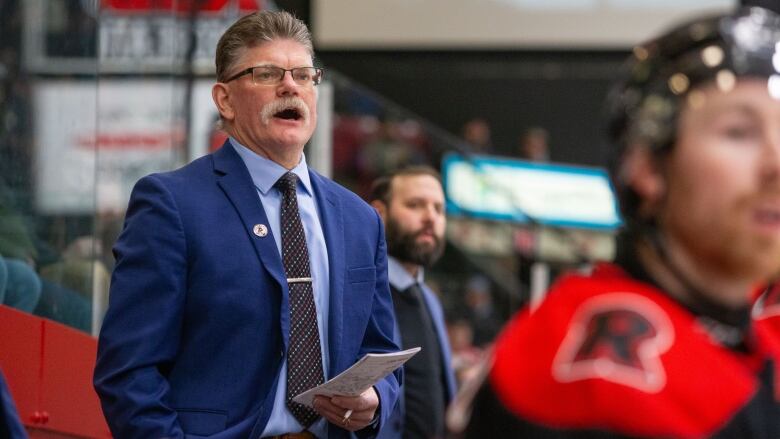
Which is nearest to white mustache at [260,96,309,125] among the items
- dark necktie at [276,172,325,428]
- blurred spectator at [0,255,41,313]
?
dark necktie at [276,172,325,428]

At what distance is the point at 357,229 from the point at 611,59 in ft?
45.0

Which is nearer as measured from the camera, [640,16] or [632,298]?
[632,298]

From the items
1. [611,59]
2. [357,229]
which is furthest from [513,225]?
→ [357,229]

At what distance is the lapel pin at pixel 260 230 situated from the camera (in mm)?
3164

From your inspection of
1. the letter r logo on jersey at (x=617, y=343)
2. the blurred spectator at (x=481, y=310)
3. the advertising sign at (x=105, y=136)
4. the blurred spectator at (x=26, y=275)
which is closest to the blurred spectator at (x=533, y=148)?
the blurred spectator at (x=481, y=310)

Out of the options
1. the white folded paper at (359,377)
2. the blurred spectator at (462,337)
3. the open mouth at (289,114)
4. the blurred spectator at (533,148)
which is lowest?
the blurred spectator at (462,337)

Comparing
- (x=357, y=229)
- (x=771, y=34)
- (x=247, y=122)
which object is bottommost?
(x=357, y=229)

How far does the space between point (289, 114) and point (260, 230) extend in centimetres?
29

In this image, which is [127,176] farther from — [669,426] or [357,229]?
[669,426]

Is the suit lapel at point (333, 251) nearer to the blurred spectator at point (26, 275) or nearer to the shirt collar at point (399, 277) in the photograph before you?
the blurred spectator at point (26, 275)

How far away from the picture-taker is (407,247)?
16.7ft

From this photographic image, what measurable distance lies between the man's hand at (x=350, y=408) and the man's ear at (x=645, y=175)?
1487 millimetres

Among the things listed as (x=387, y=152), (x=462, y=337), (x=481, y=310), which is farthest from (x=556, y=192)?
(x=387, y=152)

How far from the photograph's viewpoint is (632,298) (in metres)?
1.60
